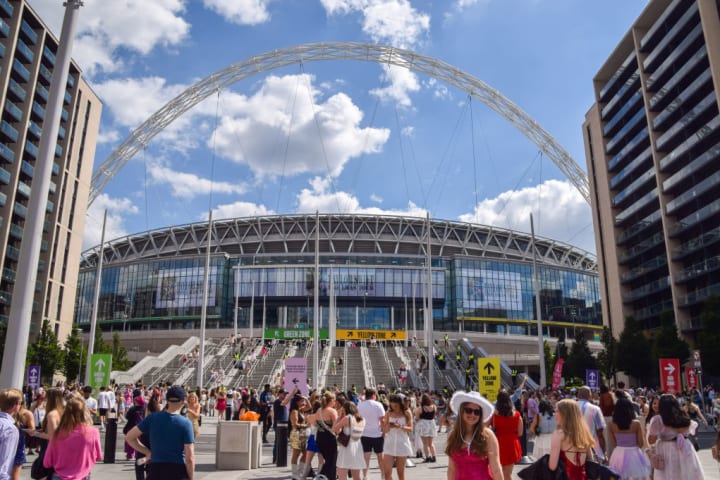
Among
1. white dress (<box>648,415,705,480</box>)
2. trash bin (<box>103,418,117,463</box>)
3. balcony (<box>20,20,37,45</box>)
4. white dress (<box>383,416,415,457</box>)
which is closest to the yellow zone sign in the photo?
balcony (<box>20,20,37,45</box>)

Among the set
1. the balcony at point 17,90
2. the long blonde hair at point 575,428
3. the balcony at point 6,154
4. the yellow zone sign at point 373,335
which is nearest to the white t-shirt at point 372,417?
the long blonde hair at point 575,428

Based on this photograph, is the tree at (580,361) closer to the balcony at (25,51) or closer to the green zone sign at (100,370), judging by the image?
the green zone sign at (100,370)

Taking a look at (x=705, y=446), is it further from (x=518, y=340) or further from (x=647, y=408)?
(x=518, y=340)

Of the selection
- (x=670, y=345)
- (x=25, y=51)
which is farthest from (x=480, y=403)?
(x=25, y=51)

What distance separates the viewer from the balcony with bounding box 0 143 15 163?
67.3 m

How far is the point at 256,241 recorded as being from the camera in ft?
391

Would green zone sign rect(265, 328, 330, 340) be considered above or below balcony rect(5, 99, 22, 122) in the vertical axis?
below

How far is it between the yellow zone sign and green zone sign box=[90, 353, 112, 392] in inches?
1949

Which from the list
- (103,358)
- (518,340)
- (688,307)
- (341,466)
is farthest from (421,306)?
(341,466)

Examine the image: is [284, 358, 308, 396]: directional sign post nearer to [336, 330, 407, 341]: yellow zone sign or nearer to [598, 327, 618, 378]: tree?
[598, 327, 618, 378]: tree

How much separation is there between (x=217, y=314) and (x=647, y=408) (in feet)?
297

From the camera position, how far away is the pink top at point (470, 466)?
233 inches

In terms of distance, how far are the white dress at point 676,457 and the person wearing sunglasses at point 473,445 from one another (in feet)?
10.0

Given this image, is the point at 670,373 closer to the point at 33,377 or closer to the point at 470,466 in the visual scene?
the point at 470,466
